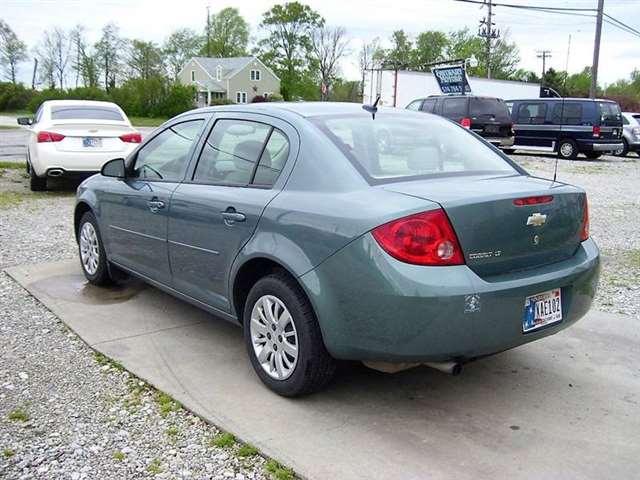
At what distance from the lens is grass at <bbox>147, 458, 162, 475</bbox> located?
284 centimetres

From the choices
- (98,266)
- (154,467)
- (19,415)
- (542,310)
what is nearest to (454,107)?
(98,266)

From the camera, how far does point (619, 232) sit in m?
8.48

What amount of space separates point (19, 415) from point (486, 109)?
17.4 m

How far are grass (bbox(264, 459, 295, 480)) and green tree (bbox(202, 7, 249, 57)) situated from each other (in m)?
90.2

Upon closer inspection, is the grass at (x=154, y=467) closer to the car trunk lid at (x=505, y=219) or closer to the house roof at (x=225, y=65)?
the car trunk lid at (x=505, y=219)

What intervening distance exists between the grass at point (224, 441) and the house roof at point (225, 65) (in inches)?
2856

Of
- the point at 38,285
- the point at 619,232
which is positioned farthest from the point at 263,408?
the point at 619,232

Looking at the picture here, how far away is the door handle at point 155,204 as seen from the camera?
4.36 meters

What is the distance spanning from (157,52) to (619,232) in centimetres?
7497

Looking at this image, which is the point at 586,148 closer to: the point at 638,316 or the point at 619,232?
the point at 619,232

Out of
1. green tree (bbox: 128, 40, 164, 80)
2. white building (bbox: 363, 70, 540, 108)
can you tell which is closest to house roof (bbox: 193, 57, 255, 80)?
green tree (bbox: 128, 40, 164, 80)

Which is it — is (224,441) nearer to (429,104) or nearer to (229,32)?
(429,104)

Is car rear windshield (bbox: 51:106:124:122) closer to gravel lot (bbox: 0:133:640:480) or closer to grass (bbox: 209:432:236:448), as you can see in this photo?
gravel lot (bbox: 0:133:640:480)

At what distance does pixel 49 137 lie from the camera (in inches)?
400
